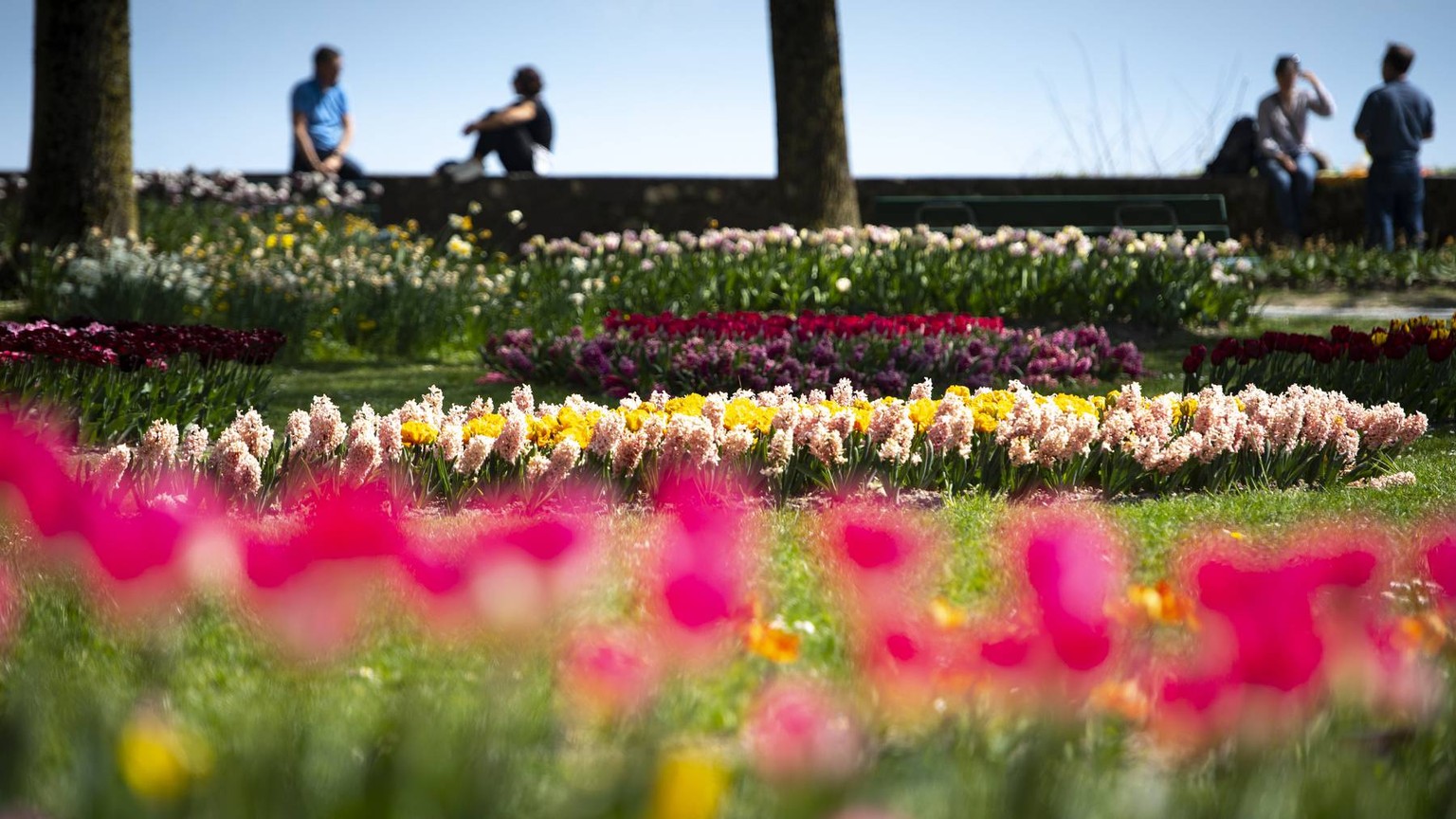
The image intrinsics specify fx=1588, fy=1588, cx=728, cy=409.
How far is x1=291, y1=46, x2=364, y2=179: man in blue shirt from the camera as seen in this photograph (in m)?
15.8

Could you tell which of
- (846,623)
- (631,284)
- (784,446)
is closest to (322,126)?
(631,284)

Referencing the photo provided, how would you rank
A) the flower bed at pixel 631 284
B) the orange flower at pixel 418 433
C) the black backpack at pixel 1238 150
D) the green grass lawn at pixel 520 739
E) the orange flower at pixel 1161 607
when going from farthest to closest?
1. the black backpack at pixel 1238 150
2. the flower bed at pixel 631 284
3. the orange flower at pixel 418 433
4. the orange flower at pixel 1161 607
5. the green grass lawn at pixel 520 739

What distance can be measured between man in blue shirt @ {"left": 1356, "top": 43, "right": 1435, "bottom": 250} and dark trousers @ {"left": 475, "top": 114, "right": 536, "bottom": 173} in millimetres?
8561

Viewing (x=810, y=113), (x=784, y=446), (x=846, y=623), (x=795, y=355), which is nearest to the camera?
(x=846, y=623)

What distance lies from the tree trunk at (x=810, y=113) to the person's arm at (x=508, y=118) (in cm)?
360

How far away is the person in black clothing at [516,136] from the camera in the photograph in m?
16.2

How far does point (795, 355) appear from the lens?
30.2 feet

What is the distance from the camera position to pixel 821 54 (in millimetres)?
13422

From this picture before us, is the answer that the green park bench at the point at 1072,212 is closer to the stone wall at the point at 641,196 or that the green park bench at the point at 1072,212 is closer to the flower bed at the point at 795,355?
the stone wall at the point at 641,196

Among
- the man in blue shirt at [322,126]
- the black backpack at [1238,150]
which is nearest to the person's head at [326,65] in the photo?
the man in blue shirt at [322,126]

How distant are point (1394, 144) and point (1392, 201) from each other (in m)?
A: 1.01

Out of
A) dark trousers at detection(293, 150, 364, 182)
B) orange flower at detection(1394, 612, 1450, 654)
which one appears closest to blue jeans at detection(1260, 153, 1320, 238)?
dark trousers at detection(293, 150, 364, 182)

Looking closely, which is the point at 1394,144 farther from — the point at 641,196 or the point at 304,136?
the point at 304,136

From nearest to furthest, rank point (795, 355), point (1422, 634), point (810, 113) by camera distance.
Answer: point (1422, 634) < point (795, 355) < point (810, 113)
